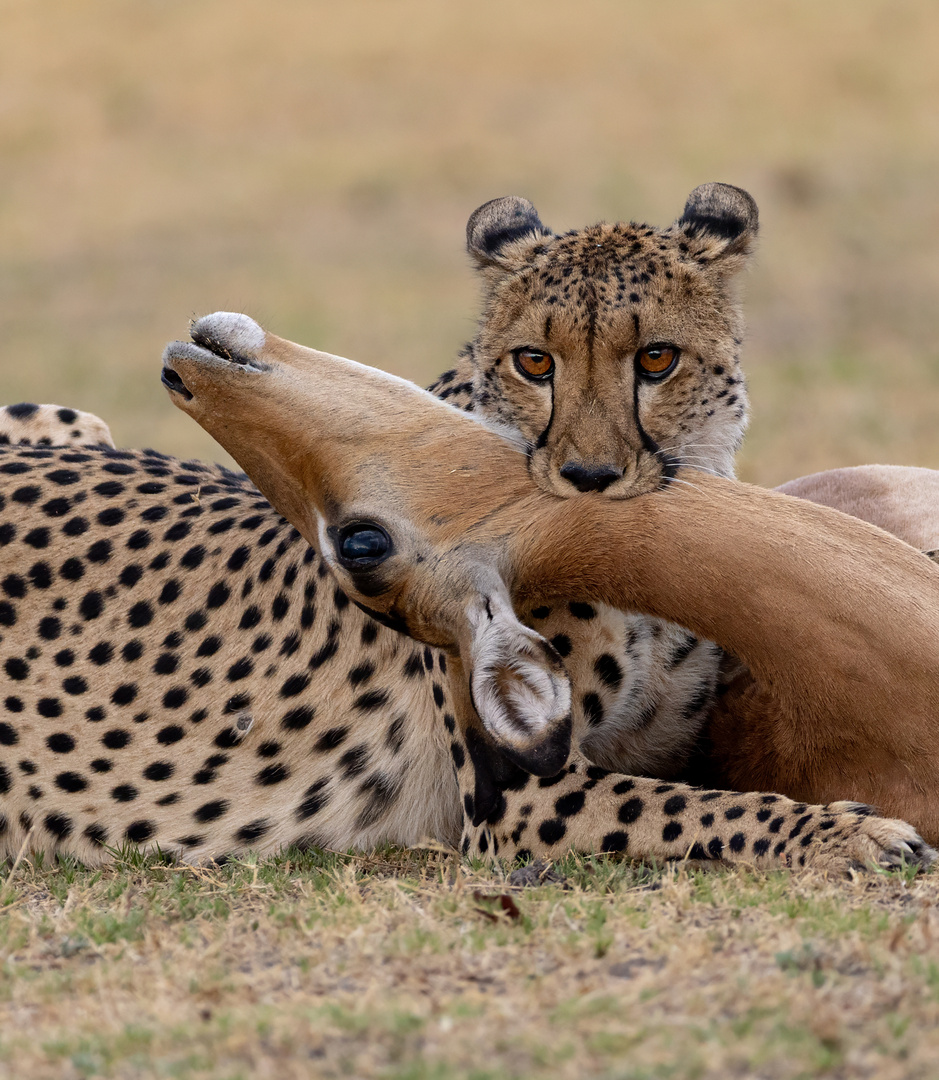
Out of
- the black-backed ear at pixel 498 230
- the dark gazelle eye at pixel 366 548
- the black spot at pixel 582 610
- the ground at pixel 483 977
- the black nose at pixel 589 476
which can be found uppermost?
the black-backed ear at pixel 498 230

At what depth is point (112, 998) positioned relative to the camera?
2.33 m

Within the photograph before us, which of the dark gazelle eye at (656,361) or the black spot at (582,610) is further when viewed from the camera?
the dark gazelle eye at (656,361)

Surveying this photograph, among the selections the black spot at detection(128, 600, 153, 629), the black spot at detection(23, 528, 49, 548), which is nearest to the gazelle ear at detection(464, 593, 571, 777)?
the black spot at detection(128, 600, 153, 629)

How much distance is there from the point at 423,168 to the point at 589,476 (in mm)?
15454

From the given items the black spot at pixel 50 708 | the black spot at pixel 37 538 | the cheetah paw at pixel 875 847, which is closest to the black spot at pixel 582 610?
the cheetah paw at pixel 875 847

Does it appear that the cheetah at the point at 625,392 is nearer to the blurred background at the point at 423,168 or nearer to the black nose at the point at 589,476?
the black nose at the point at 589,476

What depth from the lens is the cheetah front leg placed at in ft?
9.49

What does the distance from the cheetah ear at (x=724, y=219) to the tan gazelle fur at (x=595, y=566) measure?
3.07ft

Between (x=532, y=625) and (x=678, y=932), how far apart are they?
0.92 m

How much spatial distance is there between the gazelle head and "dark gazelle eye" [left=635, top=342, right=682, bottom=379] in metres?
0.45

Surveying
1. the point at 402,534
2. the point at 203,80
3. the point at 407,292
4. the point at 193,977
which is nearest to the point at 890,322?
the point at 407,292

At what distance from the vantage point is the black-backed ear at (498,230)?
13.0 ft

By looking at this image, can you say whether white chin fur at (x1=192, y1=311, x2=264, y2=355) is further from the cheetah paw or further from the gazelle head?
the cheetah paw

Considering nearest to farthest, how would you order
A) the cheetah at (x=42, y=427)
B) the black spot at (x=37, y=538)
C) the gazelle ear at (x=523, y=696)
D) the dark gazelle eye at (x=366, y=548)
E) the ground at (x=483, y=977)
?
the ground at (x=483, y=977), the gazelle ear at (x=523, y=696), the dark gazelle eye at (x=366, y=548), the black spot at (x=37, y=538), the cheetah at (x=42, y=427)
